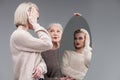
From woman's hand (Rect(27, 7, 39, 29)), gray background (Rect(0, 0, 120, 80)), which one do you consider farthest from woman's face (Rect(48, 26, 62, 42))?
gray background (Rect(0, 0, 120, 80))

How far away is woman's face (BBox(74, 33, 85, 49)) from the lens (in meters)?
1.26

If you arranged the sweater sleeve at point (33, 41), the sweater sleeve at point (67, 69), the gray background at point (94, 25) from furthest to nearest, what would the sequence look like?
the gray background at point (94, 25)
the sweater sleeve at point (67, 69)
the sweater sleeve at point (33, 41)

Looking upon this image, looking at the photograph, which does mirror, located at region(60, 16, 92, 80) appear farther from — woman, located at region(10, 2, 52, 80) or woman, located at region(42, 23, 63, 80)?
woman, located at region(10, 2, 52, 80)

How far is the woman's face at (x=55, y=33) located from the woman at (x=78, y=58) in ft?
0.24

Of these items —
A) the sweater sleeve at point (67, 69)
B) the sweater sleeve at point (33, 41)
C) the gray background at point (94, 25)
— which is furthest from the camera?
the gray background at point (94, 25)

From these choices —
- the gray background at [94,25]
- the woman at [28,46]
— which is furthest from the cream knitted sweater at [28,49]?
the gray background at [94,25]

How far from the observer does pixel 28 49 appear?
3.56 feet

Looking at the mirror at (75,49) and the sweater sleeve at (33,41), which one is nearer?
the sweater sleeve at (33,41)

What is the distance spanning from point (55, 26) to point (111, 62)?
463 millimetres

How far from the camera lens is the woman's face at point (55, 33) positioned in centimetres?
126

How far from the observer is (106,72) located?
5.15ft

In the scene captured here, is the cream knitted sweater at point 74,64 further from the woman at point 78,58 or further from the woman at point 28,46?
the woman at point 28,46

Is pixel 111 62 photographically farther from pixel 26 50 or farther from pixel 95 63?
pixel 26 50

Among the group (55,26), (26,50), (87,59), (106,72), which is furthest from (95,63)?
(26,50)
